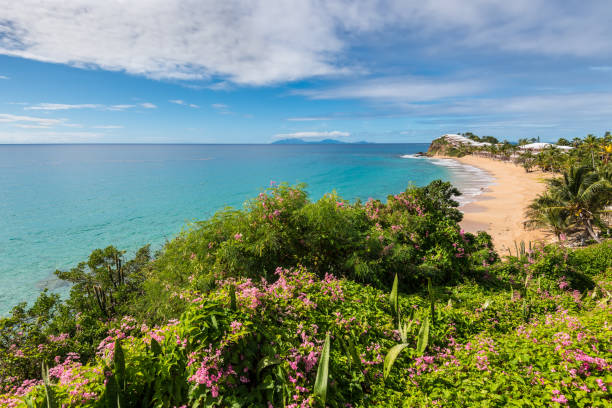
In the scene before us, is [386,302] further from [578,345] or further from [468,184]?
[468,184]

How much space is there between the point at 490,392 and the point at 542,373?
81 centimetres

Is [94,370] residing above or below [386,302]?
above

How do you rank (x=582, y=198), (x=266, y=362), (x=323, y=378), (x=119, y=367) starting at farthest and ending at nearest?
(x=582, y=198)
(x=266, y=362)
(x=323, y=378)
(x=119, y=367)

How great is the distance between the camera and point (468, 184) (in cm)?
5812

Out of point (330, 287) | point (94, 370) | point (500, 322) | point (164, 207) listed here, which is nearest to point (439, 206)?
point (500, 322)

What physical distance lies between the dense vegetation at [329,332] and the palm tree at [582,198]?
1532 cm

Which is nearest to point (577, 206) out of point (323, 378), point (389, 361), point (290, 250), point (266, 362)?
point (290, 250)

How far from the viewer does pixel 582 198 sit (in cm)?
1983

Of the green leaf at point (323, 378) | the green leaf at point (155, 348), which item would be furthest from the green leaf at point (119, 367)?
the green leaf at point (323, 378)

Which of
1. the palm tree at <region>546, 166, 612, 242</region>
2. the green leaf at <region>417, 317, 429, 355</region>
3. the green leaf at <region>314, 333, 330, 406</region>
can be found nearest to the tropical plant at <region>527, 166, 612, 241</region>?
the palm tree at <region>546, 166, 612, 242</region>

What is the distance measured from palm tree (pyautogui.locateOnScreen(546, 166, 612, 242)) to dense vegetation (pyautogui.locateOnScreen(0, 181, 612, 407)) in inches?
603

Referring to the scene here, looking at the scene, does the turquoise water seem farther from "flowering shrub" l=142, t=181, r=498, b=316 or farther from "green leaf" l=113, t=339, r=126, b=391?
"green leaf" l=113, t=339, r=126, b=391

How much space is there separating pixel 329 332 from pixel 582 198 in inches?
1020

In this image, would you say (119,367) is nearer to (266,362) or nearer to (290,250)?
(266,362)
